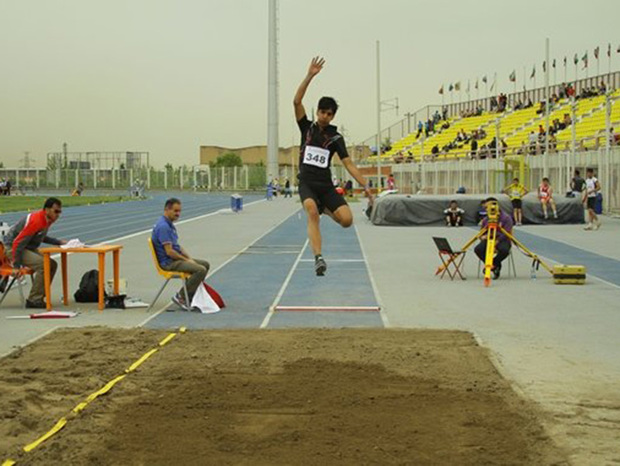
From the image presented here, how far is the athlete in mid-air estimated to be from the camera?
953 centimetres

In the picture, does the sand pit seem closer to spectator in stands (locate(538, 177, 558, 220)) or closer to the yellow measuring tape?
the yellow measuring tape

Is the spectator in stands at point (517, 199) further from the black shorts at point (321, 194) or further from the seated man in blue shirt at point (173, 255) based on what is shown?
the black shorts at point (321, 194)

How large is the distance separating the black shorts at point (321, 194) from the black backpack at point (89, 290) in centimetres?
485

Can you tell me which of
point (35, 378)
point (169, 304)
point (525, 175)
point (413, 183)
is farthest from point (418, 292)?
point (413, 183)

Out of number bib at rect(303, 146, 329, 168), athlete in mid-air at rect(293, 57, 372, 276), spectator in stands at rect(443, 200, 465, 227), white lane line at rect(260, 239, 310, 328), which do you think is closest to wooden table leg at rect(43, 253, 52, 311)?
white lane line at rect(260, 239, 310, 328)

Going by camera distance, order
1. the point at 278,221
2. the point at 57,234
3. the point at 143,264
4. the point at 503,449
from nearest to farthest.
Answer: the point at 503,449 < the point at 143,264 < the point at 57,234 < the point at 278,221

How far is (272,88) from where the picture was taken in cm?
6969

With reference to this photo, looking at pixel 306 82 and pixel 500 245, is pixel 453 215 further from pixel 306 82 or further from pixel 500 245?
pixel 306 82

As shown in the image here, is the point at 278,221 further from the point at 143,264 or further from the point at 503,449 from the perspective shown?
the point at 503,449

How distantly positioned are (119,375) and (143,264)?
1116cm

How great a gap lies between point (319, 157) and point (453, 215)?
956 inches

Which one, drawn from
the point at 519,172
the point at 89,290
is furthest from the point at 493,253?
the point at 519,172

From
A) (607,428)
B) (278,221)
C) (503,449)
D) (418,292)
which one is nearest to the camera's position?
(503,449)

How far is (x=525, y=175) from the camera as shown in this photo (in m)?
44.1
